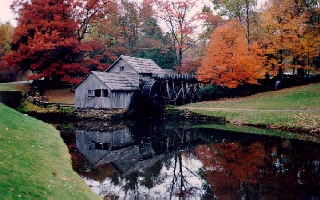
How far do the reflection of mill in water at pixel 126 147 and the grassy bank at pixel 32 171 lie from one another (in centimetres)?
276

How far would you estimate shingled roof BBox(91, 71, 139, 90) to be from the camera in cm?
2762

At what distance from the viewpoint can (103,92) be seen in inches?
1102

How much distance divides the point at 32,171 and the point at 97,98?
792 inches

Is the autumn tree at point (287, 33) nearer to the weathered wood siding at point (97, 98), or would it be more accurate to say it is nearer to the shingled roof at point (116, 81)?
the shingled roof at point (116, 81)

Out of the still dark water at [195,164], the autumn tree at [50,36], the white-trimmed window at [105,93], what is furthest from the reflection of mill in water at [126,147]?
the autumn tree at [50,36]

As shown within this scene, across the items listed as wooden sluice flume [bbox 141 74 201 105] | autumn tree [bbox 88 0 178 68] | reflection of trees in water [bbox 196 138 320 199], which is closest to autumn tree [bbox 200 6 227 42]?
autumn tree [bbox 88 0 178 68]

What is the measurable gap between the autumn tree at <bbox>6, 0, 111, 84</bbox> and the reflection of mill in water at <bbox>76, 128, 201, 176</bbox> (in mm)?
→ 16219

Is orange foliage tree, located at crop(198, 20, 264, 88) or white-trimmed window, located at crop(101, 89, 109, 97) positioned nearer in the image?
white-trimmed window, located at crop(101, 89, 109, 97)

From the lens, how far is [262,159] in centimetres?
1365

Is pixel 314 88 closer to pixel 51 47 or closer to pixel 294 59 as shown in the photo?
pixel 294 59

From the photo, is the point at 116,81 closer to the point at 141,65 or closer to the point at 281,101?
the point at 141,65

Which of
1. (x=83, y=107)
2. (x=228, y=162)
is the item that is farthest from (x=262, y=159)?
(x=83, y=107)

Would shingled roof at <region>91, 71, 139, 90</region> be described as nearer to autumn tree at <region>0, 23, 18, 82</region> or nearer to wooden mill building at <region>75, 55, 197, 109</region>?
wooden mill building at <region>75, 55, 197, 109</region>

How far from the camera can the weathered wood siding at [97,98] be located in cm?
2772
